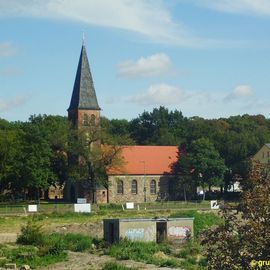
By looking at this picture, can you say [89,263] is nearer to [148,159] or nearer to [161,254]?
[161,254]

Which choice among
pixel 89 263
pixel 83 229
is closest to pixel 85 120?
pixel 83 229

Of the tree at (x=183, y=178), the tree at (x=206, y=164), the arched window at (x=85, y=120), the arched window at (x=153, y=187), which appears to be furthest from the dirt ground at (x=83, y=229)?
the arched window at (x=153, y=187)

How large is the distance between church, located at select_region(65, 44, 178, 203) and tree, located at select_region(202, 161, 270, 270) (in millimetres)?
65215

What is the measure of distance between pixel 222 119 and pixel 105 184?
42681 millimetres

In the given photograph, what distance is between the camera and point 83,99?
8306 cm

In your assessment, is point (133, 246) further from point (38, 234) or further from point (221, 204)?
point (221, 204)

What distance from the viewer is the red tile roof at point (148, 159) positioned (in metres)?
85.6

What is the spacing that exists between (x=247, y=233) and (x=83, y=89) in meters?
71.4

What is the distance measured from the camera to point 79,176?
7638 centimetres

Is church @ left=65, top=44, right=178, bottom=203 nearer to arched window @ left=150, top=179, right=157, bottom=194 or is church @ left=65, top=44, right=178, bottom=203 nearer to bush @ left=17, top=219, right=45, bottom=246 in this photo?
arched window @ left=150, top=179, right=157, bottom=194

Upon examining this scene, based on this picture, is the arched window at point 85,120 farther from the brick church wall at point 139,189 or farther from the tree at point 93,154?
the brick church wall at point 139,189

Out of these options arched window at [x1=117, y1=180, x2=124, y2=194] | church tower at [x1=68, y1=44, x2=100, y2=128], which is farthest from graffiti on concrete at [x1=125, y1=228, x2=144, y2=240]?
arched window at [x1=117, y1=180, x2=124, y2=194]

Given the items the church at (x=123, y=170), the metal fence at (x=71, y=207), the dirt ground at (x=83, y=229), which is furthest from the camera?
the church at (x=123, y=170)

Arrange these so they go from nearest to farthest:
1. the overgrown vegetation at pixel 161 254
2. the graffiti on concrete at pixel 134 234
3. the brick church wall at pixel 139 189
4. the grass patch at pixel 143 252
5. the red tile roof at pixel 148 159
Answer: the overgrown vegetation at pixel 161 254, the grass patch at pixel 143 252, the graffiti on concrete at pixel 134 234, the brick church wall at pixel 139 189, the red tile roof at pixel 148 159
